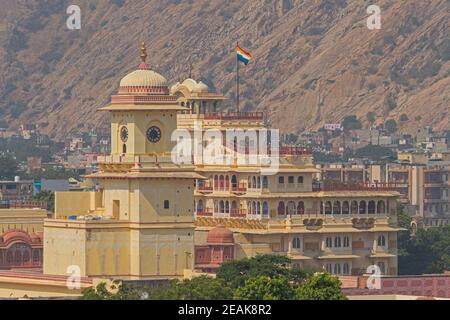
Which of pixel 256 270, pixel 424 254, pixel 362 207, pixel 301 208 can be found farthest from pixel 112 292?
pixel 424 254

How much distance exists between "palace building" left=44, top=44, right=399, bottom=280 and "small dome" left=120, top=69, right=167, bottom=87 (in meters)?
0.05

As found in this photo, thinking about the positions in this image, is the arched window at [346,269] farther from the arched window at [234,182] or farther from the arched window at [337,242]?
the arched window at [234,182]

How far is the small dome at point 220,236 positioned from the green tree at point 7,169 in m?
65.0

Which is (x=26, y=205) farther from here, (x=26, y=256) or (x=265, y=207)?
(x=265, y=207)

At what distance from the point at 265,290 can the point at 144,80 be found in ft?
66.1

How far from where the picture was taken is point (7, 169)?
168875 mm

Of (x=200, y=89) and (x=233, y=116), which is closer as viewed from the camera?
(x=233, y=116)

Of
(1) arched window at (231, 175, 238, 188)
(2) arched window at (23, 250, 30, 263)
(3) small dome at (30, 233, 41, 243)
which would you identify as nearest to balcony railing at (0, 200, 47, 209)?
(3) small dome at (30, 233, 41, 243)

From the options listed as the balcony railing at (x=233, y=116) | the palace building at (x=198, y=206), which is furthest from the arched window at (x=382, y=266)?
the balcony railing at (x=233, y=116)

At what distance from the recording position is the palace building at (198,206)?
9131 centimetres

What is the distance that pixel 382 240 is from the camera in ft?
338

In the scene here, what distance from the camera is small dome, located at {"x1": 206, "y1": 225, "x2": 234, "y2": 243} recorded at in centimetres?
9619
